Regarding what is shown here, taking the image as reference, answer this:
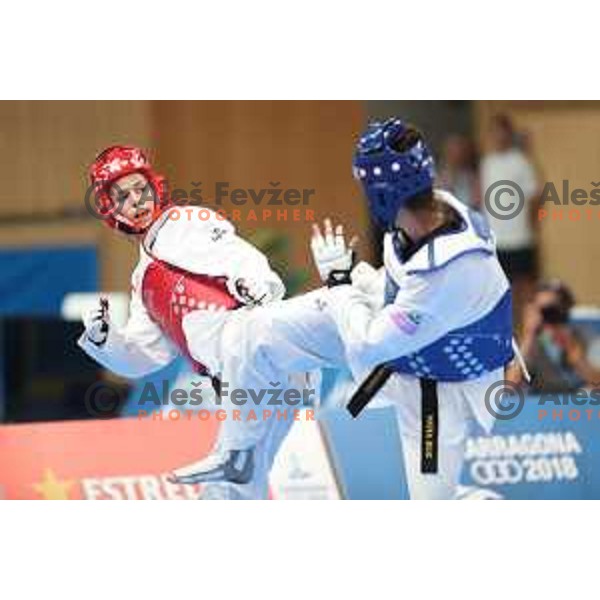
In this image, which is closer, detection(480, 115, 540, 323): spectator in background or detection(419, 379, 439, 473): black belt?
detection(419, 379, 439, 473): black belt

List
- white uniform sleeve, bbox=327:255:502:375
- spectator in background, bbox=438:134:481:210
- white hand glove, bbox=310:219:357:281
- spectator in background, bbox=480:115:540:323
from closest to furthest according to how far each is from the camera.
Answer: white uniform sleeve, bbox=327:255:502:375 < white hand glove, bbox=310:219:357:281 < spectator in background, bbox=480:115:540:323 < spectator in background, bbox=438:134:481:210

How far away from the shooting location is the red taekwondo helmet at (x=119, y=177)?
5879mm

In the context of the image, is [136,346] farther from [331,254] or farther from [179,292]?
[331,254]

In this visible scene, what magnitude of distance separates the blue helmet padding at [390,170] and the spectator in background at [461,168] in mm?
2698

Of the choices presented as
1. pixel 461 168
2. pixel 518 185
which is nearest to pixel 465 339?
pixel 518 185

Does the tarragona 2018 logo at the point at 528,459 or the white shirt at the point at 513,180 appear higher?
the white shirt at the point at 513,180

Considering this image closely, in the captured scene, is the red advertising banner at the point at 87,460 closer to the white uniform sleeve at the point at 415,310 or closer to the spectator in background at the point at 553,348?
the white uniform sleeve at the point at 415,310

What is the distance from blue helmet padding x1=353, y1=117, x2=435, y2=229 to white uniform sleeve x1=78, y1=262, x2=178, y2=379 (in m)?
0.90

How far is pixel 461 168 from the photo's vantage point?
8.62 meters

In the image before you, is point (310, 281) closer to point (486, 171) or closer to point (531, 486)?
point (531, 486)

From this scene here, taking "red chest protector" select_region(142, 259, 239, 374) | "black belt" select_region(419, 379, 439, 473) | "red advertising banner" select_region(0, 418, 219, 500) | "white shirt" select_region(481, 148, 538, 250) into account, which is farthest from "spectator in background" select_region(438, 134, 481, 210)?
"black belt" select_region(419, 379, 439, 473)

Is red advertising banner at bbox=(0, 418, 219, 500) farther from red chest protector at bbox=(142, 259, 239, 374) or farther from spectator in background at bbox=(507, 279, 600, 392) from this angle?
spectator in background at bbox=(507, 279, 600, 392)

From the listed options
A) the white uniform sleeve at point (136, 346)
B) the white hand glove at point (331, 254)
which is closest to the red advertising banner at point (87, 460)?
the white uniform sleeve at point (136, 346)

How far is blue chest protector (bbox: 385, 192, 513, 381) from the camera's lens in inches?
212
